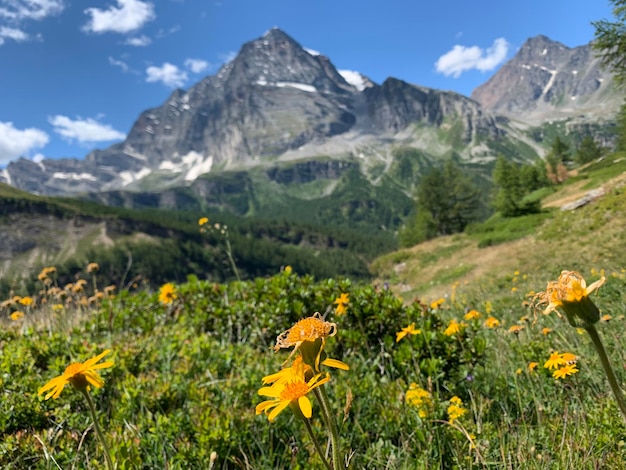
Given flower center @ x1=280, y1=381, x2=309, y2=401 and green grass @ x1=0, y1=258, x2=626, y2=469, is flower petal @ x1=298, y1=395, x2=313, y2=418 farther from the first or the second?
green grass @ x1=0, y1=258, x2=626, y2=469

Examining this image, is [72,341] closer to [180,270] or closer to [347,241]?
[180,270]

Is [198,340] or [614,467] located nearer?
[614,467]

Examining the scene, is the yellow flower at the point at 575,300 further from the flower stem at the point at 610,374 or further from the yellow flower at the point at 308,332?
the yellow flower at the point at 308,332

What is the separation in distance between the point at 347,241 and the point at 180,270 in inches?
3327

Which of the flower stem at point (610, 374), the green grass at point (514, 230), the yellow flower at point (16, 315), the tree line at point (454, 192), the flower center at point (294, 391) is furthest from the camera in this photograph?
the tree line at point (454, 192)

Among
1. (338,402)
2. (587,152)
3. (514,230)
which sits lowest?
(514,230)

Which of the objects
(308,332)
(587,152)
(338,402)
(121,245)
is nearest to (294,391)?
(308,332)

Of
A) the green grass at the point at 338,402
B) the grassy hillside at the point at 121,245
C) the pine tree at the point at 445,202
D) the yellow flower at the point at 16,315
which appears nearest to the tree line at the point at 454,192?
the pine tree at the point at 445,202

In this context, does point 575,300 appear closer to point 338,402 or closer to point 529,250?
point 338,402

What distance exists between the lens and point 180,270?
494ft

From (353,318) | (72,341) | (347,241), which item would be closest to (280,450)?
(353,318)

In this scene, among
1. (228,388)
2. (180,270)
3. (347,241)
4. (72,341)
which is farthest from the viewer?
(347,241)

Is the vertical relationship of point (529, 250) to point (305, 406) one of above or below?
below

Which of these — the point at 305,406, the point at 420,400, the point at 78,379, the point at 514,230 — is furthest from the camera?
the point at 514,230
